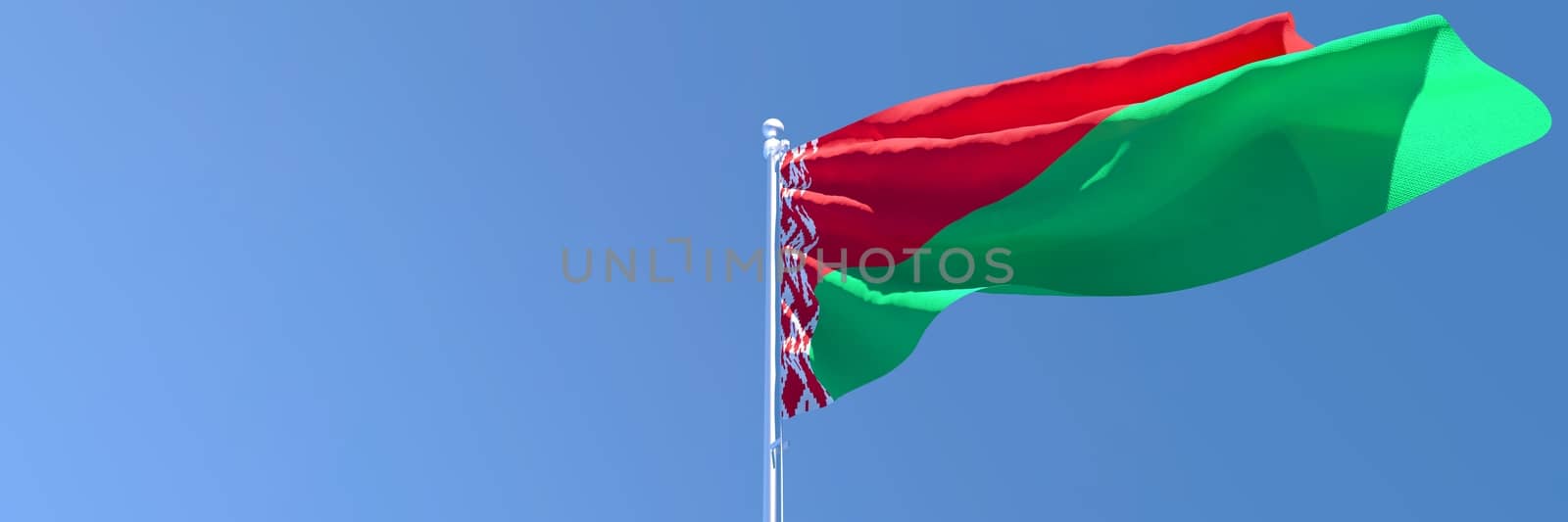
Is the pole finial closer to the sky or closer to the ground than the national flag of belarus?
closer to the sky

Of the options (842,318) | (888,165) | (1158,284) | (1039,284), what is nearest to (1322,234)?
(1158,284)

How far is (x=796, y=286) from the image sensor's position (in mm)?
7715

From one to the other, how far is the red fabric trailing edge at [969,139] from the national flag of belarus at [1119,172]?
1 cm

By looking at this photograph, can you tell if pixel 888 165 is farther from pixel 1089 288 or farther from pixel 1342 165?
pixel 1342 165

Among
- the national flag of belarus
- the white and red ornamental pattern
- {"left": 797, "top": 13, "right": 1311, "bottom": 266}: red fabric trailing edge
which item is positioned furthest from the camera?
the white and red ornamental pattern

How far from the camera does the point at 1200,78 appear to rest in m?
6.45

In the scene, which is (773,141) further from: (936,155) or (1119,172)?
(1119,172)

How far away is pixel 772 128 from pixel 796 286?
103 centimetres

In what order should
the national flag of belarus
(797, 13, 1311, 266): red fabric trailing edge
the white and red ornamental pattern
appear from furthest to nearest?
the white and red ornamental pattern, (797, 13, 1311, 266): red fabric trailing edge, the national flag of belarus

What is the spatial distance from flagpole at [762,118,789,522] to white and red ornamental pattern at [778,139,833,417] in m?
0.12

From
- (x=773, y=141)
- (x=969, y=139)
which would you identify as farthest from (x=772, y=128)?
(x=969, y=139)

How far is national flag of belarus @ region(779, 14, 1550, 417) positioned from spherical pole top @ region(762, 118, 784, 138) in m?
0.20

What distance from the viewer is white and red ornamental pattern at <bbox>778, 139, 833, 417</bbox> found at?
7.51m

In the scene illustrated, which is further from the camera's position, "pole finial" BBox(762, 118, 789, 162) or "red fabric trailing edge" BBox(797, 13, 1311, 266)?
"pole finial" BBox(762, 118, 789, 162)
